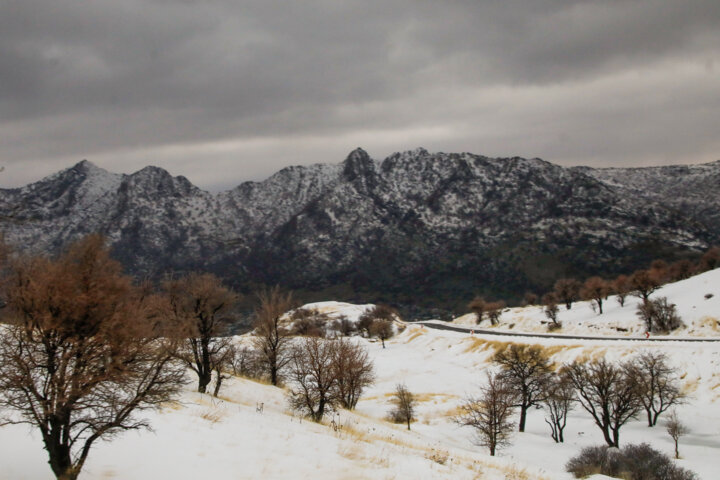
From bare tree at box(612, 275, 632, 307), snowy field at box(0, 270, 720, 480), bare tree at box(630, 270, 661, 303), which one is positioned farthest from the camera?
bare tree at box(612, 275, 632, 307)

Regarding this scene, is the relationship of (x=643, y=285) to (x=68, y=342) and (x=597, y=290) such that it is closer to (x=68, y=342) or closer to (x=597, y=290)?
(x=597, y=290)

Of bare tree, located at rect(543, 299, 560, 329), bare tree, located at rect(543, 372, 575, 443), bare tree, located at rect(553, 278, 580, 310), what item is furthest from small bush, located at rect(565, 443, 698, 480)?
bare tree, located at rect(553, 278, 580, 310)

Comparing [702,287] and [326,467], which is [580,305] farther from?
[326,467]

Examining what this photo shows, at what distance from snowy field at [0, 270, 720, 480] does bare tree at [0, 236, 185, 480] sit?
3.01 meters

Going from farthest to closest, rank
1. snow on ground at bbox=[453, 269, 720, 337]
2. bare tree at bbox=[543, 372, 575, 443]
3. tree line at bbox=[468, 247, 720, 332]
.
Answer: tree line at bbox=[468, 247, 720, 332]
snow on ground at bbox=[453, 269, 720, 337]
bare tree at bbox=[543, 372, 575, 443]

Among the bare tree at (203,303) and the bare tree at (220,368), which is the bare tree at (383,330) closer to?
the bare tree at (220,368)

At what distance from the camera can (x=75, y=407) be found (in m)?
→ 11.0

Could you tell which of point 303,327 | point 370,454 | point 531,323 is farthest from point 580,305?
point 370,454

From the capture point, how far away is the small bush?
25.4 meters

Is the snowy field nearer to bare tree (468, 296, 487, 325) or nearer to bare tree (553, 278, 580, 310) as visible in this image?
bare tree (553, 278, 580, 310)

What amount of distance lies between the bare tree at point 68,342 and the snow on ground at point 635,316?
91983mm

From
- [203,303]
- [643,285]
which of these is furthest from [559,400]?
[643,285]

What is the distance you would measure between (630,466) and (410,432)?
17.1 m

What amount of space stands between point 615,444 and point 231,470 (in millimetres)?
41520
